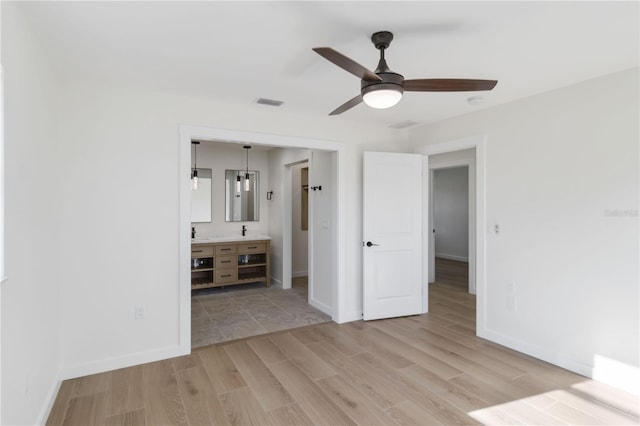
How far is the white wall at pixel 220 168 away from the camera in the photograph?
6.16 meters

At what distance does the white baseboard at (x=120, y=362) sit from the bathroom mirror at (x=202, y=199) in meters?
3.15

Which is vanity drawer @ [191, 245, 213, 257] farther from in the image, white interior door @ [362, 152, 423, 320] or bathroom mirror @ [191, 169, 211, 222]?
white interior door @ [362, 152, 423, 320]

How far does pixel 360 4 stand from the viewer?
1840 millimetres

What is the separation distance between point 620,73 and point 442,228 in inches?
272

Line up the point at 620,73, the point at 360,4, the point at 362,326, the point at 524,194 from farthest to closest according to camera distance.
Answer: the point at 362,326, the point at 524,194, the point at 620,73, the point at 360,4

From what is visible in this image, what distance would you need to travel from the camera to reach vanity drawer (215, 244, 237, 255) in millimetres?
5617

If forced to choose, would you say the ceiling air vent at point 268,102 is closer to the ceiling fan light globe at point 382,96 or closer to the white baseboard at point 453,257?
the ceiling fan light globe at point 382,96

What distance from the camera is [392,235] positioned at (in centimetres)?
438

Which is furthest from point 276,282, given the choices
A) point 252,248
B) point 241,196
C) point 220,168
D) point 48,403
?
point 48,403

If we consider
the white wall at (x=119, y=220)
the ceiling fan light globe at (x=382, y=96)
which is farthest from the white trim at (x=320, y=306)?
the ceiling fan light globe at (x=382, y=96)

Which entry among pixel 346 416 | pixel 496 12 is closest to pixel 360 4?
pixel 496 12

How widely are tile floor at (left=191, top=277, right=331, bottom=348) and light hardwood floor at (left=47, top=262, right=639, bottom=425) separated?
0.31 metres

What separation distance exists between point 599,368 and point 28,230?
4105mm

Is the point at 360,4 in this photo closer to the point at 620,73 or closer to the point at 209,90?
the point at 209,90
